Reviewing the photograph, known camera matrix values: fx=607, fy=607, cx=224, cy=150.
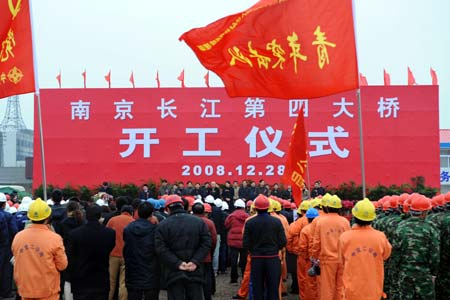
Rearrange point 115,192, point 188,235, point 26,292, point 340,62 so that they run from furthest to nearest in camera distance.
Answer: point 115,192 < point 340,62 < point 188,235 < point 26,292

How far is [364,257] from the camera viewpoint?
20.8ft

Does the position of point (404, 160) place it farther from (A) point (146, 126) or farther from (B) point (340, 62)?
(B) point (340, 62)

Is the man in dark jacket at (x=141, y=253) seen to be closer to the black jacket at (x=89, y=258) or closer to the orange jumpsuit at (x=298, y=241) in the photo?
the black jacket at (x=89, y=258)

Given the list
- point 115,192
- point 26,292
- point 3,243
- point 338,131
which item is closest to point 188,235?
point 26,292

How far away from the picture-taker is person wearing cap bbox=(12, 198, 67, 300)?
6227 millimetres

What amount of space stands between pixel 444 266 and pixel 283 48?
3.66m

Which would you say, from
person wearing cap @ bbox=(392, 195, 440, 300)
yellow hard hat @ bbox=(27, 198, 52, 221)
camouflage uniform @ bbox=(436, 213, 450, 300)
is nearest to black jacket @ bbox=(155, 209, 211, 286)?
yellow hard hat @ bbox=(27, 198, 52, 221)

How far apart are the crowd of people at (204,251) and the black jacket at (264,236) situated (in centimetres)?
1

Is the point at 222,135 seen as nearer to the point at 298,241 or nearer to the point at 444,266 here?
the point at 298,241

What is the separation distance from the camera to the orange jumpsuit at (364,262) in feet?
20.8

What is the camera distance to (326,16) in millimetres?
8336

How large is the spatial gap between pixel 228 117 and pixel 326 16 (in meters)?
15.6

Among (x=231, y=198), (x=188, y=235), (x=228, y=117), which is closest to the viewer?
(x=188, y=235)

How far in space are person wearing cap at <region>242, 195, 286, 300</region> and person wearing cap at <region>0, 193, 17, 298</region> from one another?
160 inches
